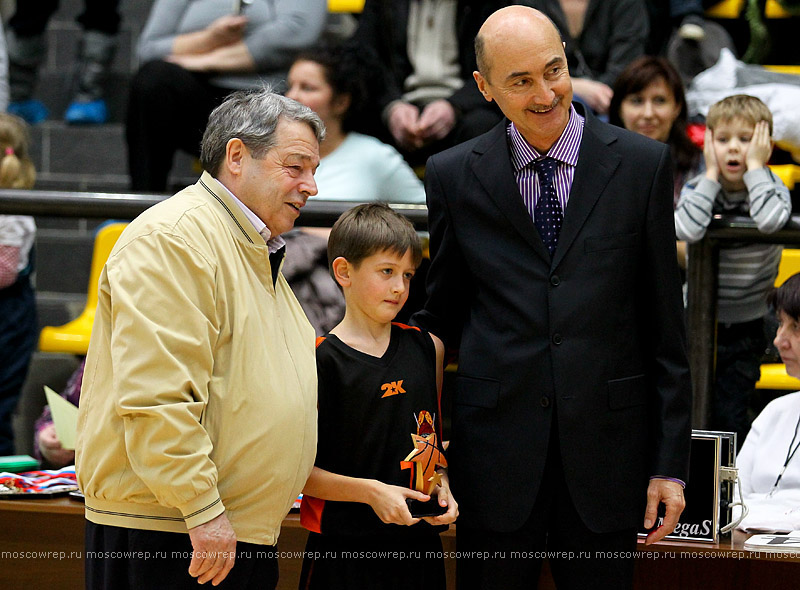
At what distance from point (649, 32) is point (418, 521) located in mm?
3021

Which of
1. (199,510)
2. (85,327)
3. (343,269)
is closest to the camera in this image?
(199,510)

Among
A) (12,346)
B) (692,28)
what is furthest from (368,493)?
(692,28)

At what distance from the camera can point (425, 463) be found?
215 centimetres

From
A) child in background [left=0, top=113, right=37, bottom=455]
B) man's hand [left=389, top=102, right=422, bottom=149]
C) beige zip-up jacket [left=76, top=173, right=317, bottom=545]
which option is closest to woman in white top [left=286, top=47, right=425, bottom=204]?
man's hand [left=389, top=102, right=422, bottom=149]

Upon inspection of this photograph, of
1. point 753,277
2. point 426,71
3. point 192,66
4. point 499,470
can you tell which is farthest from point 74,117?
point 499,470

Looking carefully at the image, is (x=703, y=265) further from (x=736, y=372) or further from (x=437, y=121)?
(x=437, y=121)

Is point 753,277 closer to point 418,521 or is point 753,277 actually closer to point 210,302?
point 418,521

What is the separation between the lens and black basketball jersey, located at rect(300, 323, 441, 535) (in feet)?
7.06

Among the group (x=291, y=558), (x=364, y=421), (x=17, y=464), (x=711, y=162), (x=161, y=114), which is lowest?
(x=291, y=558)

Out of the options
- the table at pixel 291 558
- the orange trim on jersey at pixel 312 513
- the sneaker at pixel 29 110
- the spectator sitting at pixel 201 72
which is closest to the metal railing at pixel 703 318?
the table at pixel 291 558

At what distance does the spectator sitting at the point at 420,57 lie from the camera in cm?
403

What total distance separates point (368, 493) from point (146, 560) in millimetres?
428

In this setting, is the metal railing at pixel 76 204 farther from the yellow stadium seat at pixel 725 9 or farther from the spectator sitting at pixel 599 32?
the yellow stadium seat at pixel 725 9

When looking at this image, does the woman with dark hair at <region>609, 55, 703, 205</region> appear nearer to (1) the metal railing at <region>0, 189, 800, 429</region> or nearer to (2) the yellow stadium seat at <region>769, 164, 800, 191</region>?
(2) the yellow stadium seat at <region>769, 164, 800, 191</region>
